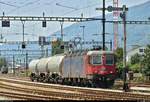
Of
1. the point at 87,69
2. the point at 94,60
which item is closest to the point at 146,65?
the point at 94,60

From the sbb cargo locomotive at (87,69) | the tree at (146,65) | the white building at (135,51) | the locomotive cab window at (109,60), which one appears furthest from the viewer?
the white building at (135,51)

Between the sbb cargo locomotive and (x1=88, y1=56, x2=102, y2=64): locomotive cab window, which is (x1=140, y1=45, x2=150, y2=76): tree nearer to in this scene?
the sbb cargo locomotive

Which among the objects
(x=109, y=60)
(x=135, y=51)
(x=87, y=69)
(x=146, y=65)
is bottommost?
(x=146, y=65)

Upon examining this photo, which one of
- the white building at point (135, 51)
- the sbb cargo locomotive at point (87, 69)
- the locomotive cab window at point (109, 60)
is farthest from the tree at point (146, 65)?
the white building at point (135, 51)

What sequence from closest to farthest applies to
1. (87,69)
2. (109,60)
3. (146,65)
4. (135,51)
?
(87,69)
(109,60)
(146,65)
(135,51)

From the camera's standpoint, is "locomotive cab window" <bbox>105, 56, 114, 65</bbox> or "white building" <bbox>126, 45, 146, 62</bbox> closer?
"locomotive cab window" <bbox>105, 56, 114, 65</bbox>

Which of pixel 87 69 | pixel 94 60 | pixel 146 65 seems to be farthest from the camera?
pixel 146 65

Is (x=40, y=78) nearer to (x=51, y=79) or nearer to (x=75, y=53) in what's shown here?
(x=51, y=79)

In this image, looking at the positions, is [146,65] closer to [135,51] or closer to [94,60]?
[94,60]

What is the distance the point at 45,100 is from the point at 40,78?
3125 centimetres

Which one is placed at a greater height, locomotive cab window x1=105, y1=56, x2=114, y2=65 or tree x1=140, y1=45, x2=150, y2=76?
locomotive cab window x1=105, y1=56, x2=114, y2=65

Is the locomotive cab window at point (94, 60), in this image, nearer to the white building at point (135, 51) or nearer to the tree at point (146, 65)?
the tree at point (146, 65)

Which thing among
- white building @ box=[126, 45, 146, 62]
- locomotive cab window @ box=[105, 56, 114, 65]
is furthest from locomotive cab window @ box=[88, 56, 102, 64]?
white building @ box=[126, 45, 146, 62]

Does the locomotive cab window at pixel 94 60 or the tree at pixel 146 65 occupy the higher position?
the locomotive cab window at pixel 94 60
